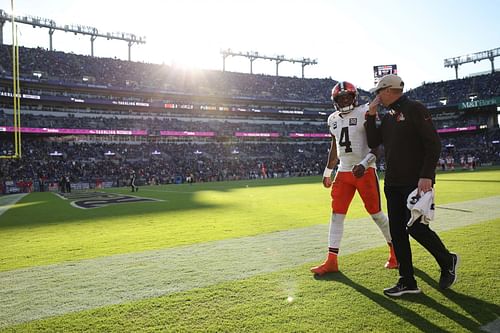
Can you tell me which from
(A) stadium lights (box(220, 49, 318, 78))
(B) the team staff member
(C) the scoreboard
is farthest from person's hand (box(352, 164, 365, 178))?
(A) stadium lights (box(220, 49, 318, 78))

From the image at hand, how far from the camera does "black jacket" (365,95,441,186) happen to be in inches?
147

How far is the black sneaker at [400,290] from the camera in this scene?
3779 mm

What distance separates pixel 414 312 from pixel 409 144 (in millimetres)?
1618

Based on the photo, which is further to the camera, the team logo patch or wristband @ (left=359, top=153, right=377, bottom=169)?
the team logo patch

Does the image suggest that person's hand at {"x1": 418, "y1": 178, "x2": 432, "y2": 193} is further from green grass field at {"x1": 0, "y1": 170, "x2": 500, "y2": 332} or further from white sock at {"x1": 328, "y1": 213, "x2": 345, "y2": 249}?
white sock at {"x1": 328, "y1": 213, "x2": 345, "y2": 249}

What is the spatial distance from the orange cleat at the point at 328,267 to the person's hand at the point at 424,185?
146 cm

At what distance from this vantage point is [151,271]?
4840mm

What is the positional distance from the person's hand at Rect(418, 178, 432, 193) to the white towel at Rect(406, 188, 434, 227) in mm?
39

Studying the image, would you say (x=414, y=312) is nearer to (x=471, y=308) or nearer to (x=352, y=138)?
(x=471, y=308)

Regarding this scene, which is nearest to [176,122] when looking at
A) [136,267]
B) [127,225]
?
[127,225]

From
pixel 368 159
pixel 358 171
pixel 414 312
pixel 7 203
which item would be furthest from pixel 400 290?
pixel 7 203

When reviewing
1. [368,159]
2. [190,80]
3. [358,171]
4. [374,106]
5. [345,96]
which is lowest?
[358,171]

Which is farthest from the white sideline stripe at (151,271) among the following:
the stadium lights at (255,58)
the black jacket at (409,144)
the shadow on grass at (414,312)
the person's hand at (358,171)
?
the stadium lights at (255,58)

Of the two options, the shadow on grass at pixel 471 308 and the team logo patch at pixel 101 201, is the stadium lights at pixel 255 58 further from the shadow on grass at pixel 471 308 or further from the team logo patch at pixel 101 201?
the shadow on grass at pixel 471 308
